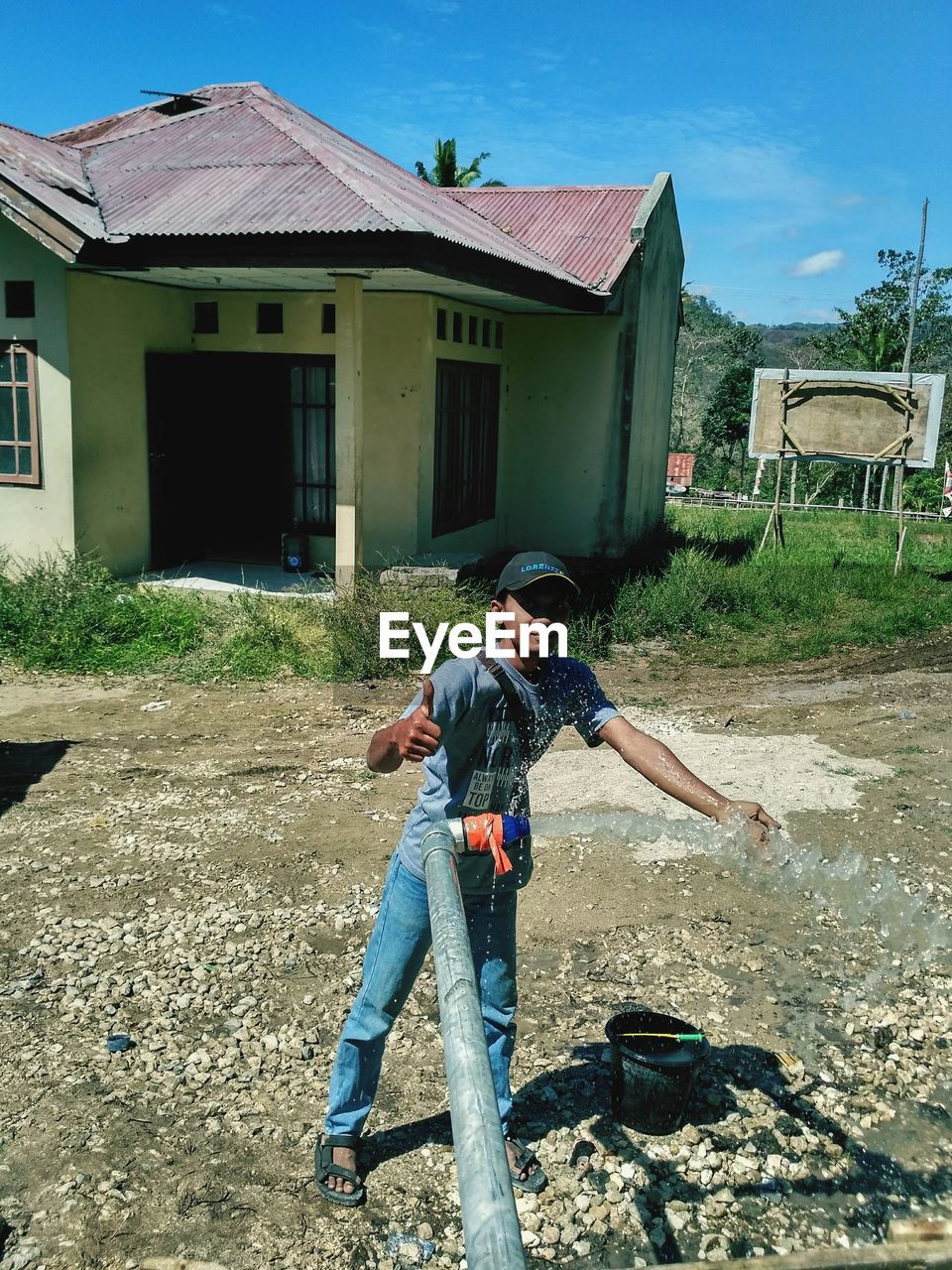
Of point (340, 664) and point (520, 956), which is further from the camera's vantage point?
point (340, 664)

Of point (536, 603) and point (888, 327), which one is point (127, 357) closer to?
point (536, 603)

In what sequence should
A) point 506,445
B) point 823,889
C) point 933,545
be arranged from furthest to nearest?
point 933,545, point 506,445, point 823,889

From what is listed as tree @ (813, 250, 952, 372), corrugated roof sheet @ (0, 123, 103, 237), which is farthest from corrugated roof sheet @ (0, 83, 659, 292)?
tree @ (813, 250, 952, 372)

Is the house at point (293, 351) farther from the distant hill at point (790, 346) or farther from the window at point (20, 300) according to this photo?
the distant hill at point (790, 346)

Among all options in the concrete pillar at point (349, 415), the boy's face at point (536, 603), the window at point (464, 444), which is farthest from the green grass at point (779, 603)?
the boy's face at point (536, 603)

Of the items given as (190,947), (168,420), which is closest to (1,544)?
(168,420)

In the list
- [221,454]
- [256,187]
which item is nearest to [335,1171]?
[256,187]

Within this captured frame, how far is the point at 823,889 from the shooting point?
220 inches

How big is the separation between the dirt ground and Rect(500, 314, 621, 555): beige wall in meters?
7.40

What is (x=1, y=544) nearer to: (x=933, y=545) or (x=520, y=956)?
(x=520, y=956)

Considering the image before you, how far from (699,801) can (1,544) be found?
30.8 ft

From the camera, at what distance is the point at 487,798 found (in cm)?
329

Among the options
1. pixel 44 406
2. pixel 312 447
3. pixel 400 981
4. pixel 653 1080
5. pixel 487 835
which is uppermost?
pixel 44 406

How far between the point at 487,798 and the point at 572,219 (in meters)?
14.0
